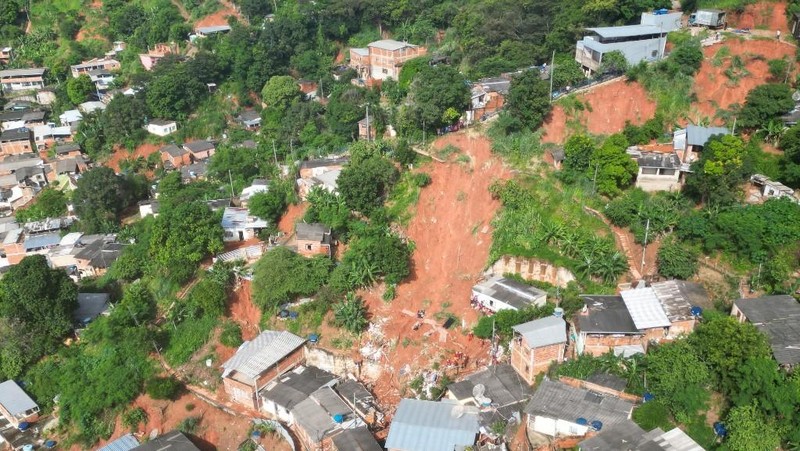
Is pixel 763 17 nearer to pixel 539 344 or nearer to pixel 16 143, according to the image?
pixel 539 344

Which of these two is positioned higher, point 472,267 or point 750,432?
point 750,432

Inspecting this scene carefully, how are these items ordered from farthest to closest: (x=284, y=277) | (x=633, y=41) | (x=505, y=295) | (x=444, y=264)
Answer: (x=633, y=41) < (x=444, y=264) < (x=284, y=277) < (x=505, y=295)

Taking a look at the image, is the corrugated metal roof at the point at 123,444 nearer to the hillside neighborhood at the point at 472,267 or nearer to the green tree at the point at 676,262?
the hillside neighborhood at the point at 472,267

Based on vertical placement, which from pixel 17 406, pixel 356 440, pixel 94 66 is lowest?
pixel 17 406

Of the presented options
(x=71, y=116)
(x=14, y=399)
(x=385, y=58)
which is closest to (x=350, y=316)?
(x=14, y=399)

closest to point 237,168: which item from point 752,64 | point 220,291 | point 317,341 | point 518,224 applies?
point 220,291

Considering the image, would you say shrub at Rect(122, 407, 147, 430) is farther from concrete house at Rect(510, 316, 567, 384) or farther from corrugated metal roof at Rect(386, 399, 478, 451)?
concrete house at Rect(510, 316, 567, 384)

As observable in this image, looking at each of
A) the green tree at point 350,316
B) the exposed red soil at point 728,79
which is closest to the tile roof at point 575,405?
the green tree at point 350,316
